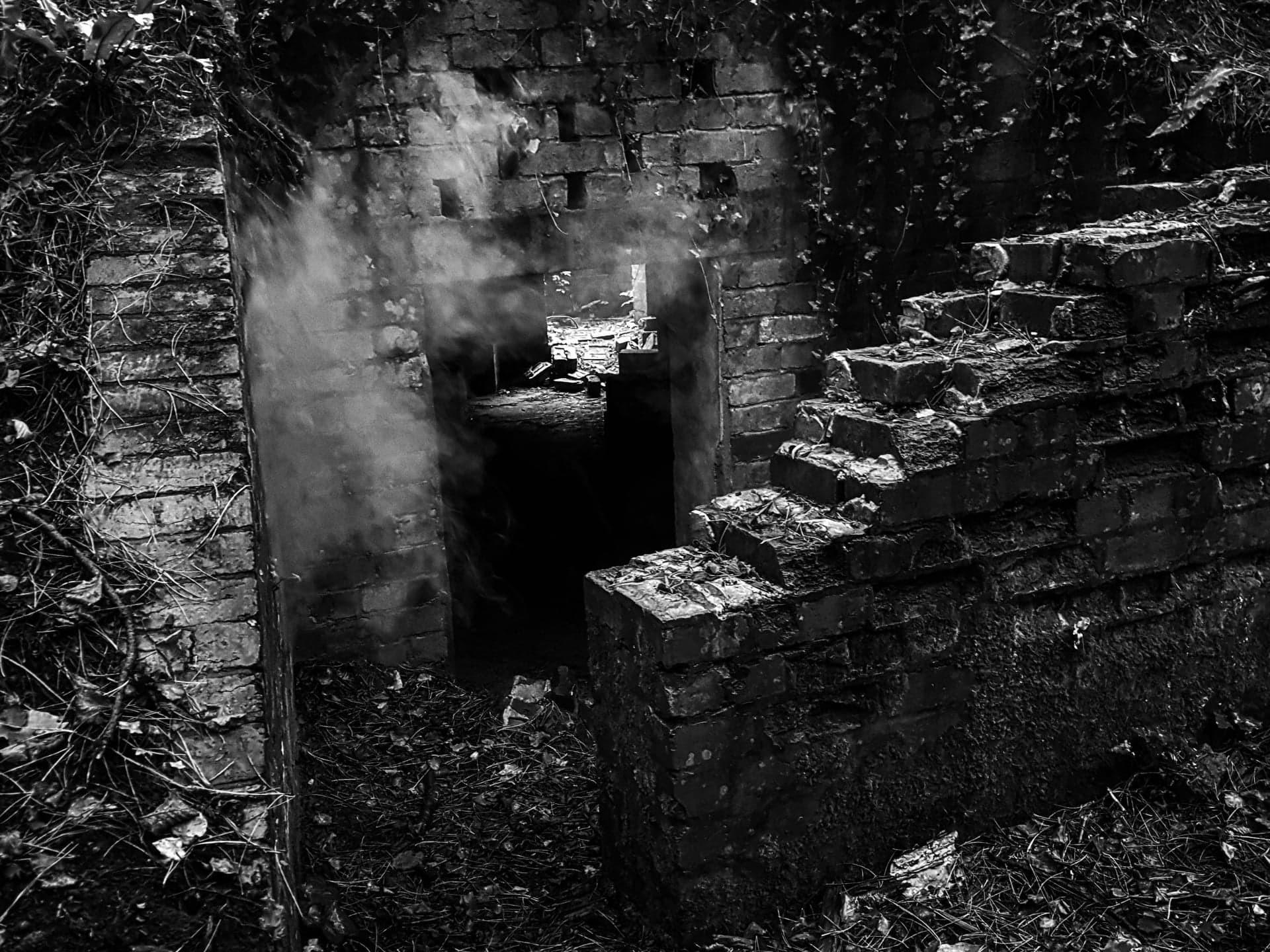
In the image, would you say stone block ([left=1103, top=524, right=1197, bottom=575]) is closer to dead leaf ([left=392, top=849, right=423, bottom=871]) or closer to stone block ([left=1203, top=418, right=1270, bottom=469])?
stone block ([left=1203, top=418, right=1270, bottom=469])

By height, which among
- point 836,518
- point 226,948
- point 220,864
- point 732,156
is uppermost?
point 732,156

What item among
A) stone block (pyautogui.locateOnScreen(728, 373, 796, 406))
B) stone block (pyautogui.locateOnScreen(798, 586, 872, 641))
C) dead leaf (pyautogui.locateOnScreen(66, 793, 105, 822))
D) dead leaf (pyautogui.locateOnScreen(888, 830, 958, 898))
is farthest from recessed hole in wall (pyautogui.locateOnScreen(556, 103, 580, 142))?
dead leaf (pyautogui.locateOnScreen(66, 793, 105, 822))

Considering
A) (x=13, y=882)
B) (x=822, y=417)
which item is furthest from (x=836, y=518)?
(x=13, y=882)

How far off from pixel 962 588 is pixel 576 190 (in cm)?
342

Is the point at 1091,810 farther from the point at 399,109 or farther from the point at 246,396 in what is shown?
the point at 399,109

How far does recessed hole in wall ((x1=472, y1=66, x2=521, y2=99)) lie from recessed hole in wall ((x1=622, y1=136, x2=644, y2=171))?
630mm

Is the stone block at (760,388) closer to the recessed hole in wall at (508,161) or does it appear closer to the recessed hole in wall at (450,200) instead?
the recessed hole in wall at (508,161)

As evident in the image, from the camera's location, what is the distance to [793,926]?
3.17 m

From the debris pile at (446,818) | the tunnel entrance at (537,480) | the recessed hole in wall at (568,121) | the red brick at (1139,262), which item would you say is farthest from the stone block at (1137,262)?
the tunnel entrance at (537,480)

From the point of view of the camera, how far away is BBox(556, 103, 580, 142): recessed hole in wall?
572 cm

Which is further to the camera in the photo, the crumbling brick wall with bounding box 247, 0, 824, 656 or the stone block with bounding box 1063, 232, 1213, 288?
the crumbling brick wall with bounding box 247, 0, 824, 656

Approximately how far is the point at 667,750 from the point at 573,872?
1272 millimetres

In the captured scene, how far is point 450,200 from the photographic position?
5668 millimetres

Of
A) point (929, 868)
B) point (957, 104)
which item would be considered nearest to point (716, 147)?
point (957, 104)
